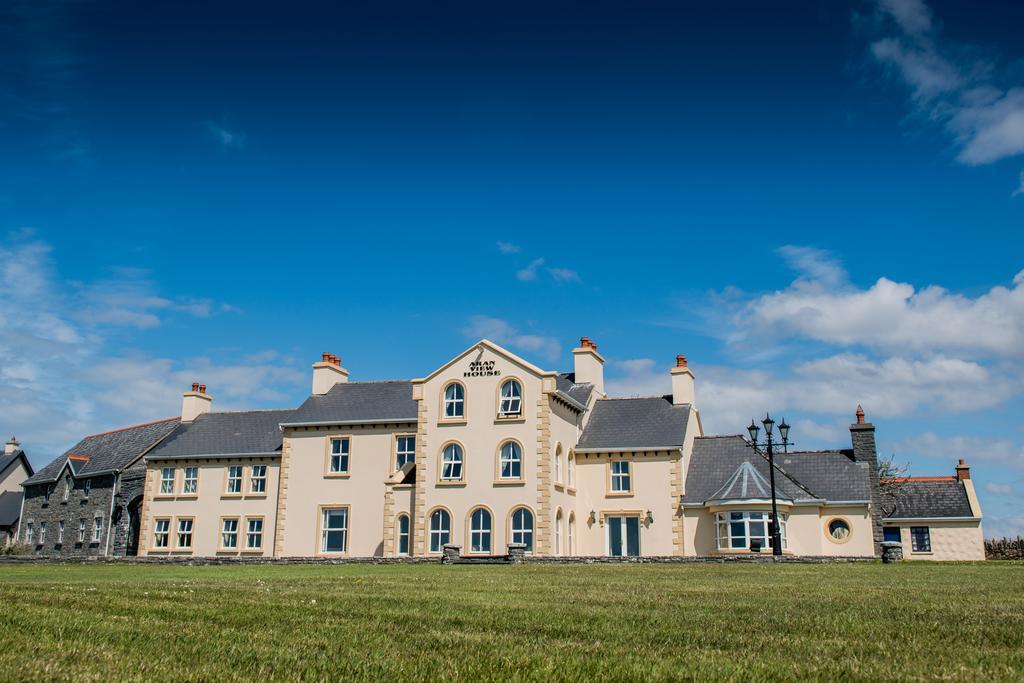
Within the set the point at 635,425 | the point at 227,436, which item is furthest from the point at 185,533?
the point at 635,425

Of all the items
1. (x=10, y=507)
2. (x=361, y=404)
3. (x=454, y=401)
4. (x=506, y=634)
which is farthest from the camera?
(x=10, y=507)

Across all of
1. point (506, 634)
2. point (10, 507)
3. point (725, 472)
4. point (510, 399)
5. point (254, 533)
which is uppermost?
point (510, 399)

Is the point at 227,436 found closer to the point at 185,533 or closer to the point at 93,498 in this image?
the point at 185,533

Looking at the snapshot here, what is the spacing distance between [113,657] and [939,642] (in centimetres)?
657

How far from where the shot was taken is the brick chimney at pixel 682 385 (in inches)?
1684

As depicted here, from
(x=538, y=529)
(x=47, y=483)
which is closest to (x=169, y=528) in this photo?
(x=47, y=483)

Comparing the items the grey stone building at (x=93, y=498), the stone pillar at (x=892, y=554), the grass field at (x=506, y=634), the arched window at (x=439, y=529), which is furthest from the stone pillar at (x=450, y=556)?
the grey stone building at (x=93, y=498)

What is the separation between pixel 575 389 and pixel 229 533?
63.6 ft

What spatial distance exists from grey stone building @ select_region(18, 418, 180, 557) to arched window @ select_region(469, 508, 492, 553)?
21.3 meters

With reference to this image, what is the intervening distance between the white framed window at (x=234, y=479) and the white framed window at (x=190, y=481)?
1.92 meters

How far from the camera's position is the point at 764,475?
39750 millimetres

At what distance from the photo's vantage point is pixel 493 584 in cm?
1524

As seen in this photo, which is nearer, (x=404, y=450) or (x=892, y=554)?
(x=892, y=554)

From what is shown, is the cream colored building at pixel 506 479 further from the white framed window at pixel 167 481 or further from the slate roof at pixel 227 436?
the white framed window at pixel 167 481
